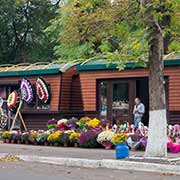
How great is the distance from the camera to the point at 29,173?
14281mm

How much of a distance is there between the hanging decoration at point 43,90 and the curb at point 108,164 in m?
8.55

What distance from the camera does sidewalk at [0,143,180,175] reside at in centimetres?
1470

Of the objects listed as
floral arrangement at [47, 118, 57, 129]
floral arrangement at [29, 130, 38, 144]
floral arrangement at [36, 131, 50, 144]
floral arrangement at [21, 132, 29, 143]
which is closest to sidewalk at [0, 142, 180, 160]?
floral arrangement at [36, 131, 50, 144]

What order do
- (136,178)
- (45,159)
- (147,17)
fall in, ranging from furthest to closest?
(45,159), (147,17), (136,178)

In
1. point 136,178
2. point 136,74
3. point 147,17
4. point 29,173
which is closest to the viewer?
point 136,178

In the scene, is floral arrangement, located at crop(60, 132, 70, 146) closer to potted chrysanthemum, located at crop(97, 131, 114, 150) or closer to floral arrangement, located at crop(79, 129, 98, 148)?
floral arrangement, located at crop(79, 129, 98, 148)

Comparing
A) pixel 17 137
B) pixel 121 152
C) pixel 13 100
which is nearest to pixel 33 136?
pixel 17 137

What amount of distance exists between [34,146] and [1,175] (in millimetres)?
8775

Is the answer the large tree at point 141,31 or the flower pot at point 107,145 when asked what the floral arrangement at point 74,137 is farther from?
the large tree at point 141,31

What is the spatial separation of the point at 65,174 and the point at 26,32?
29526 millimetres

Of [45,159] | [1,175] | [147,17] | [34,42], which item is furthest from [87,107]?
[34,42]

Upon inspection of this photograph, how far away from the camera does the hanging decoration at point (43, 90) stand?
26.5 m

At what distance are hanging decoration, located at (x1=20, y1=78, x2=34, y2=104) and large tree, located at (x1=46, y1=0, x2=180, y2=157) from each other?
33.7ft

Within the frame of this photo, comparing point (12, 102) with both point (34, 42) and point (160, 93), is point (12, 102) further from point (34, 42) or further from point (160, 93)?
point (34, 42)
